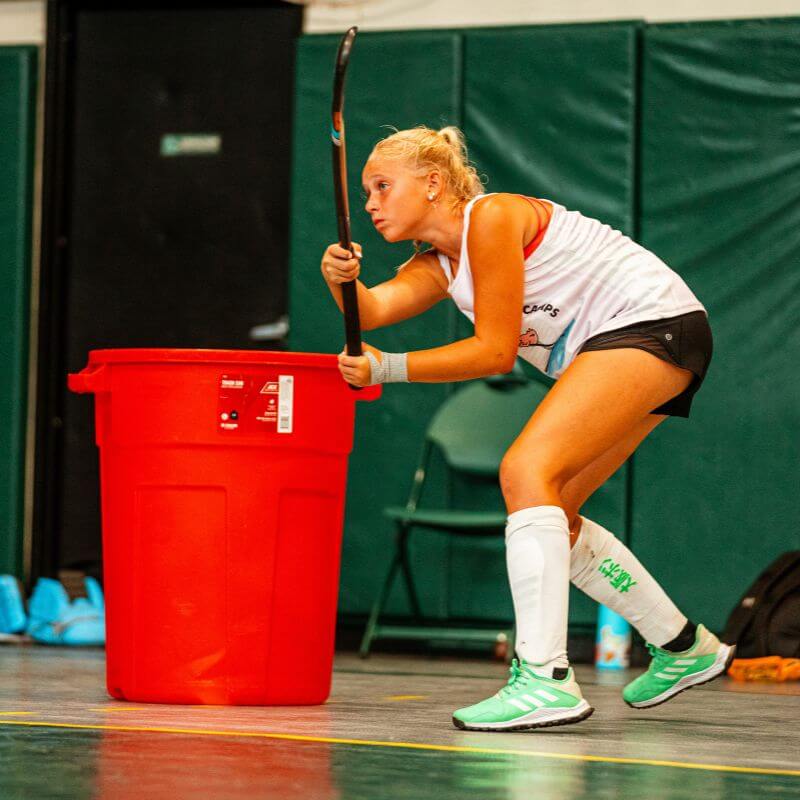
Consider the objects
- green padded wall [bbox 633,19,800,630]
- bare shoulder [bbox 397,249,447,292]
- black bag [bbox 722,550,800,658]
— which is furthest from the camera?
green padded wall [bbox 633,19,800,630]

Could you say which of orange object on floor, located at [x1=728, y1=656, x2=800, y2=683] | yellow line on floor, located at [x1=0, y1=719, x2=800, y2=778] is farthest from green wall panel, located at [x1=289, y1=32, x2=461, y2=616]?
yellow line on floor, located at [x1=0, y1=719, x2=800, y2=778]

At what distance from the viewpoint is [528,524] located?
3.12 metres

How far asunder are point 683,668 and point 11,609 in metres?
3.47

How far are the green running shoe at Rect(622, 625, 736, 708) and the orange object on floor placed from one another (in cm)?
156

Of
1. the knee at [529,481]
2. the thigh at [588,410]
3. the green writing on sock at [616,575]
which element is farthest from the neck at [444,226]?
the green writing on sock at [616,575]

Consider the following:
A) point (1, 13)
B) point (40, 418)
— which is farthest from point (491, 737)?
point (1, 13)

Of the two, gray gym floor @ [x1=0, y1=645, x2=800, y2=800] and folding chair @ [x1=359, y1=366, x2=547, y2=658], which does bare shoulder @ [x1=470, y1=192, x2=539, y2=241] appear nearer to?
gray gym floor @ [x1=0, y1=645, x2=800, y2=800]

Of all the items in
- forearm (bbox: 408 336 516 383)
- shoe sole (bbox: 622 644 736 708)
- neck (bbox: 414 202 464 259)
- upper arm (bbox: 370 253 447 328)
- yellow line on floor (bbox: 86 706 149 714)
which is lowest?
yellow line on floor (bbox: 86 706 149 714)

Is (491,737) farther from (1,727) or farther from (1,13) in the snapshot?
(1,13)

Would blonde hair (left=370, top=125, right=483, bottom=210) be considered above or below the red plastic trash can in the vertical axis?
above

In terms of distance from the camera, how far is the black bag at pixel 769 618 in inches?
205

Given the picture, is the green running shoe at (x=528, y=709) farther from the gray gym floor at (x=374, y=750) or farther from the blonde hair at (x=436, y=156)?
the blonde hair at (x=436, y=156)

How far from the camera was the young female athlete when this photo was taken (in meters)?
3.12

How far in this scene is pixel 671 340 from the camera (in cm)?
329
